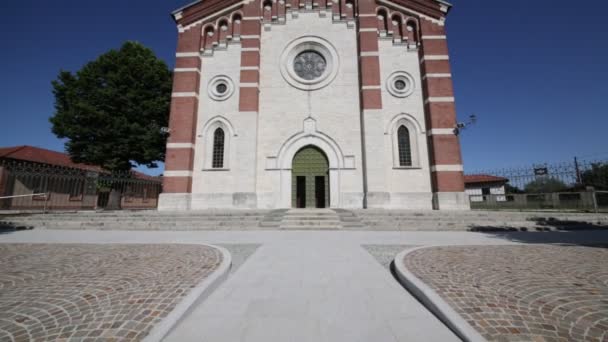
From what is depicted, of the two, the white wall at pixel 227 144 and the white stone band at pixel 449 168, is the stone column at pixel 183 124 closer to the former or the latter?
the white wall at pixel 227 144

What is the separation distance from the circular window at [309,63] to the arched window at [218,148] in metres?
5.69

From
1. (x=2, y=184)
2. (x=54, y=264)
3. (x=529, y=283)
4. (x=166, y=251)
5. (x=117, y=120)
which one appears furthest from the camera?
(x=2, y=184)

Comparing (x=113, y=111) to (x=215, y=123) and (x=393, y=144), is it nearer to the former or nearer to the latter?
(x=215, y=123)

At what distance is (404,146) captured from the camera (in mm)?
14195

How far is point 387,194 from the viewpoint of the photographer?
12828mm

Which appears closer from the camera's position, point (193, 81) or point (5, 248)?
point (5, 248)

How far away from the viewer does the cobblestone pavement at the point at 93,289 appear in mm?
1986

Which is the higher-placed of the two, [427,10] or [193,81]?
[427,10]

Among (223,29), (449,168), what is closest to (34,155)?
(223,29)

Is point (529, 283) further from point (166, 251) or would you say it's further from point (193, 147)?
point (193, 147)

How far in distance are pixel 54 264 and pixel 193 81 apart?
1323 cm

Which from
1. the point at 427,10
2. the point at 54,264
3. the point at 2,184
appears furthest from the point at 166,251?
the point at 2,184

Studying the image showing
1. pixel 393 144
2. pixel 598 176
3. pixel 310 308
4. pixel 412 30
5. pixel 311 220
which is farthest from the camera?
pixel 598 176

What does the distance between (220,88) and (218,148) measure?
13.3 ft
